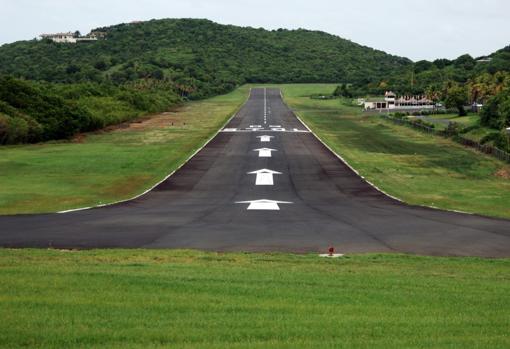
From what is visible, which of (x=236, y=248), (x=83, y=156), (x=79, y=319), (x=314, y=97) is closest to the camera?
(x=79, y=319)

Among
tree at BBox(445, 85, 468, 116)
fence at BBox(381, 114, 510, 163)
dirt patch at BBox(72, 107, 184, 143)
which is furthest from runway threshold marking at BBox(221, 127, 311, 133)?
tree at BBox(445, 85, 468, 116)

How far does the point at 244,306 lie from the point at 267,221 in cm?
1840

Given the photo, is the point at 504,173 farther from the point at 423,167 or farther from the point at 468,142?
the point at 468,142

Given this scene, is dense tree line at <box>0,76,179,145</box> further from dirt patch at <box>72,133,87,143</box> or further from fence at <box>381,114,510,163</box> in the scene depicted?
fence at <box>381,114,510,163</box>

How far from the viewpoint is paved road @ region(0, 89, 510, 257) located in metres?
26.5

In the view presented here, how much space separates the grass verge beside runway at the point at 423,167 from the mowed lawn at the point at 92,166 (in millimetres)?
13798

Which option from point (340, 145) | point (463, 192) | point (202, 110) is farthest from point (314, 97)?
point (463, 192)

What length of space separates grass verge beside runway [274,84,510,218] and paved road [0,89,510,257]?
2.50 meters

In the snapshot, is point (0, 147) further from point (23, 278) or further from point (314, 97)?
point (314, 97)

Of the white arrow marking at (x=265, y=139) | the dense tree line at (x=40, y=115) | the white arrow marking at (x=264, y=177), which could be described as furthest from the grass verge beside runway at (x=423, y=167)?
the dense tree line at (x=40, y=115)

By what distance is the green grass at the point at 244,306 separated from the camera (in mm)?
11414

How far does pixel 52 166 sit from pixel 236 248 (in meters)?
32.4

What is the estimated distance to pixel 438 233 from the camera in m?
29.5

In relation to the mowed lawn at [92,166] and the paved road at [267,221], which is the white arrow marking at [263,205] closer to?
the paved road at [267,221]
